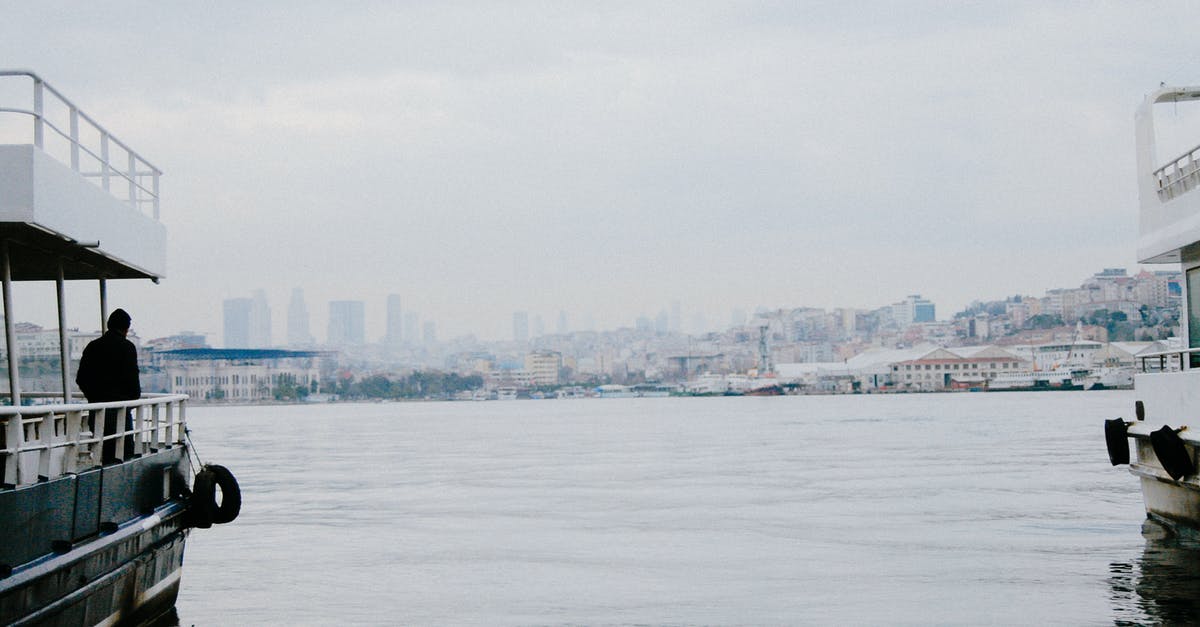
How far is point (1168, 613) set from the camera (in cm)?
1191

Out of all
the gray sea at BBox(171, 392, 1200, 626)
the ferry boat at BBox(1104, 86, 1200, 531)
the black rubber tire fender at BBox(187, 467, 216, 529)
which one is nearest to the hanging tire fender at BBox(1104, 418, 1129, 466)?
the ferry boat at BBox(1104, 86, 1200, 531)

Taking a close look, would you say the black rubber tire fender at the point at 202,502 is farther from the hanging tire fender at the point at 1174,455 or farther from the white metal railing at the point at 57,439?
the hanging tire fender at the point at 1174,455

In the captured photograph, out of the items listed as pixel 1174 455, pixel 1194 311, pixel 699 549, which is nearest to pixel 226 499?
pixel 699 549

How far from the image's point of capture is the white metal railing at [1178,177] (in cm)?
1524

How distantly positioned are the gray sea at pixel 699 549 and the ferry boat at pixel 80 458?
186 cm

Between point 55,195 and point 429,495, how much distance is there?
18.9 metres

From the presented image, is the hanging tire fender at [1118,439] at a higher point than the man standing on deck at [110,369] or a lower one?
lower

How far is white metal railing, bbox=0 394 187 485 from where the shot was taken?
767cm

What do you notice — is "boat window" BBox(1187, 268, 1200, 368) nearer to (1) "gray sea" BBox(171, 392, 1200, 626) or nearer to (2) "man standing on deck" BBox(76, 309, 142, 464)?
(1) "gray sea" BBox(171, 392, 1200, 626)

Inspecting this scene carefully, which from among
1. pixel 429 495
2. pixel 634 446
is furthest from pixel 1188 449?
pixel 634 446

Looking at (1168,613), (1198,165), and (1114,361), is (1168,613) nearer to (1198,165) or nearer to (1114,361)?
(1198,165)

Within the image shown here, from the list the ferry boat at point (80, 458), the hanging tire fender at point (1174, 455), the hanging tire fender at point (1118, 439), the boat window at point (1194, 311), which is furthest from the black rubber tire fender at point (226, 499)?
the boat window at point (1194, 311)

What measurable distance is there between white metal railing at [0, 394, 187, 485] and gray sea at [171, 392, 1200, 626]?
2655 mm

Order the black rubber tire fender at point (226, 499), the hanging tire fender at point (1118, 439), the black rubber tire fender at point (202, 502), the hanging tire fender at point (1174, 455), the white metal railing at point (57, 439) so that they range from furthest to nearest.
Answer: the hanging tire fender at point (1118, 439)
the hanging tire fender at point (1174, 455)
the black rubber tire fender at point (226, 499)
the black rubber tire fender at point (202, 502)
the white metal railing at point (57, 439)
